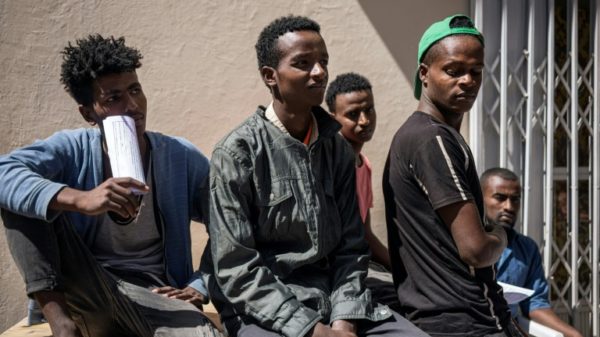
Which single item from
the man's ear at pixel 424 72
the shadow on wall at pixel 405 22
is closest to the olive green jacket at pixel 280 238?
the man's ear at pixel 424 72

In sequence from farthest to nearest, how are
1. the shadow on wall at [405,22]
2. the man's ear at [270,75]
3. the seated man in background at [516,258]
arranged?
the shadow on wall at [405,22], the seated man in background at [516,258], the man's ear at [270,75]

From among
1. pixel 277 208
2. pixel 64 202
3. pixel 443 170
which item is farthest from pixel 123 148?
pixel 443 170

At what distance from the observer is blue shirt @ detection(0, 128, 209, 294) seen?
9.00 ft

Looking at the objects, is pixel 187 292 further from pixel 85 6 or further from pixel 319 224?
pixel 85 6

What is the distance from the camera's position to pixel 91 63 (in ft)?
10.1

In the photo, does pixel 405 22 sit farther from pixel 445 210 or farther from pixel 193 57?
pixel 445 210

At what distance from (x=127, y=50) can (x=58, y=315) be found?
3.61 ft

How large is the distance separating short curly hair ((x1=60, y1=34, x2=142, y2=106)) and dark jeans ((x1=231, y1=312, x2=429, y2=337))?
1143mm

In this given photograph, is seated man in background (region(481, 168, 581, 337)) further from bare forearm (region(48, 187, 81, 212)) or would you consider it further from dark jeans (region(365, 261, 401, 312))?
bare forearm (region(48, 187, 81, 212))

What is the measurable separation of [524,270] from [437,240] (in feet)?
5.69

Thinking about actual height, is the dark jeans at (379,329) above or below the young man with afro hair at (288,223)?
below

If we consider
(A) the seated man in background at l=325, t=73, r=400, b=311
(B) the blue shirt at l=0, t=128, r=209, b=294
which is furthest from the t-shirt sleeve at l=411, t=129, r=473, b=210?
(A) the seated man in background at l=325, t=73, r=400, b=311

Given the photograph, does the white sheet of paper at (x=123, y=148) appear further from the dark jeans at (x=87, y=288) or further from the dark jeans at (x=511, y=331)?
the dark jeans at (x=511, y=331)

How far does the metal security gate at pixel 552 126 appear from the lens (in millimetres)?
4910
